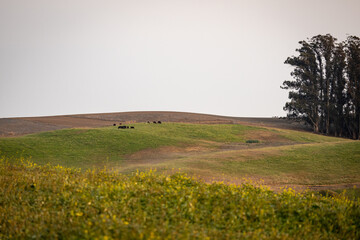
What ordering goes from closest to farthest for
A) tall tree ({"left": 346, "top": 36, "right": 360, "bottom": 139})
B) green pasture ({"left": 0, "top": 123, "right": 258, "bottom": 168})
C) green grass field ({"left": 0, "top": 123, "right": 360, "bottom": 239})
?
1. green grass field ({"left": 0, "top": 123, "right": 360, "bottom": 239})
2. green pasture ({"left": 0, "top": 123, "right": 258, "bottom": 168})
3. tall tree ({"left": 346, "top": 36, "right": 360, "bottom": 139})

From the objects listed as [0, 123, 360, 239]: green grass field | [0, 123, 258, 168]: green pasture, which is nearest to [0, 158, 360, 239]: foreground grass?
[0, 123, 360, 239]: green grass field

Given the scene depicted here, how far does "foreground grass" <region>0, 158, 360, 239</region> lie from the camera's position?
862 centimetres

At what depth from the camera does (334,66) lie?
2095 inches

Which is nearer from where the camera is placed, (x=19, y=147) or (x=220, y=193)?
(x=220, y=193)

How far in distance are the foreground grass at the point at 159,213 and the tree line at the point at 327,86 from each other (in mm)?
43078

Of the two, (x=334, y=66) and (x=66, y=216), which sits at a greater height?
(x=334, y=66)

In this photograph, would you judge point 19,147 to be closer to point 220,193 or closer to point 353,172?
point 220,193

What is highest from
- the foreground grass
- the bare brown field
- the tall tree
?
the tall tree

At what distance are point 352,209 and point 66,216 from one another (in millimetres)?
8563

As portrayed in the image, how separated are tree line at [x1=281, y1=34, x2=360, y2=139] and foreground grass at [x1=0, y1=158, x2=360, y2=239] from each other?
141 ft

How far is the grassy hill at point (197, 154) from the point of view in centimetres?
2119

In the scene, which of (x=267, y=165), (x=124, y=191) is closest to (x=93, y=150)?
(x=267, y=165)

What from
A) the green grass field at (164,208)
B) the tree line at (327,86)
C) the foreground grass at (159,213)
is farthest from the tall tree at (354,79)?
the foreground grass at (159,213)

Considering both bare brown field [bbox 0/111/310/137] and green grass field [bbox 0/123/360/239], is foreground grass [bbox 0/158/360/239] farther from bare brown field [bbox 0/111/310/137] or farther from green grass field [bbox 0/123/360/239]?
bare brown field [bbox 0/111/310/137]
